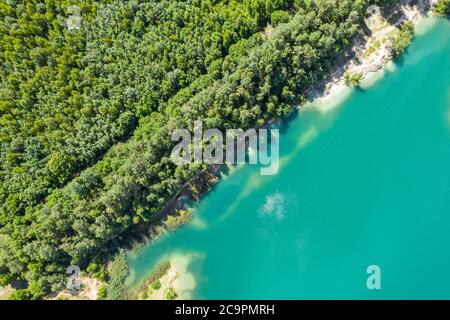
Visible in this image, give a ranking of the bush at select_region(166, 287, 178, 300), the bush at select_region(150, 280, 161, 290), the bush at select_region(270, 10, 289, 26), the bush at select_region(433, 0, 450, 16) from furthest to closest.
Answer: the bush at select_region(433, 0, 450, 16)
the bush at select_region(270, 10, 289, 26)
the bush at select_region(150, 280, 161, 290)
the bush at select_region(166, 287, 178, 300)

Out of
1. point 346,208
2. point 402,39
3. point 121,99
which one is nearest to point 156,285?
point 121,99

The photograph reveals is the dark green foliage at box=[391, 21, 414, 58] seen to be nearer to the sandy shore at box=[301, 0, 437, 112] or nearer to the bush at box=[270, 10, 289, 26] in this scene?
the sandy shore at box=[301, 0, 437, 112]

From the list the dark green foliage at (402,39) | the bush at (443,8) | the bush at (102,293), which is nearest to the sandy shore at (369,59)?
the dark green foliage at (402,39)

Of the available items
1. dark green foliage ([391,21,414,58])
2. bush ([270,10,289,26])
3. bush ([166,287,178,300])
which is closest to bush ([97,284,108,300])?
bush ([166,287,178,300])

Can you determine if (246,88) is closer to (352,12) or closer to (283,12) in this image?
(283,12)

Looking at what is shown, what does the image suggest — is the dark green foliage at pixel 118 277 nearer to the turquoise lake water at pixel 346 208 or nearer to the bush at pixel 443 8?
the turquoise lake water at pixel 346 208

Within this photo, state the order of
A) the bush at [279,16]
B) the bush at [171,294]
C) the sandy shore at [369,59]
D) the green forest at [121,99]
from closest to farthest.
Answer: the green forest at [121,99], the bush at [171,294], the bush at [279,16], the sandy shore at [369,59]
